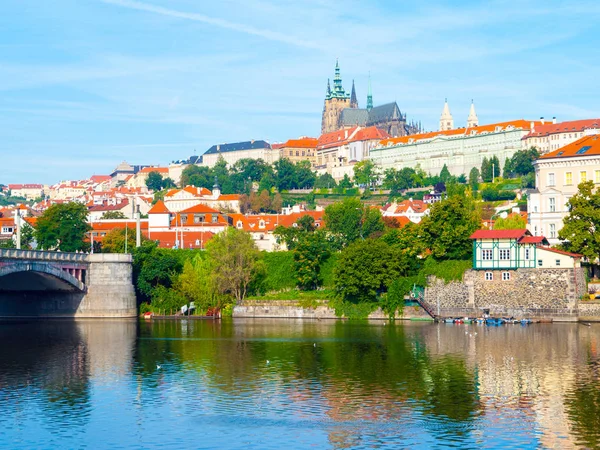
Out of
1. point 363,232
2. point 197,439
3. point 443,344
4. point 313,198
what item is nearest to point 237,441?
point 197,439

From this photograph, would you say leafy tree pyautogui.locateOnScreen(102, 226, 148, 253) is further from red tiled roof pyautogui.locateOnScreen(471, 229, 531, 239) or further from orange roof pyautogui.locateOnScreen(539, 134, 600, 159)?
orange roof pyautogui.locateOnScreen(539, 134, 600, 159)

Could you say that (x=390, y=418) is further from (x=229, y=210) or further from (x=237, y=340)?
(x=229, y=210)

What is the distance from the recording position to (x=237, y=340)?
60.4 meters

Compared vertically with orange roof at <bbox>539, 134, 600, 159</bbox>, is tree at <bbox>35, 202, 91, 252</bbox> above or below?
below

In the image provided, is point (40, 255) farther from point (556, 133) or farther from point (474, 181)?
point (556, 133)

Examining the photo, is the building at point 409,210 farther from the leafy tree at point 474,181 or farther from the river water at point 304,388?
the river water at point 304,388

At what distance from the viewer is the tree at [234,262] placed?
7775cm

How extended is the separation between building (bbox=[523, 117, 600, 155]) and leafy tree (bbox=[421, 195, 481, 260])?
90.8 meters

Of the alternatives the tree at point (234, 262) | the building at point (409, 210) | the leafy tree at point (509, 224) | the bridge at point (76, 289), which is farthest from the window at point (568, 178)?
the building at point (409, 210)

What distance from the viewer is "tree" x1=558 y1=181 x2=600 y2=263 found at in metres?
70.7

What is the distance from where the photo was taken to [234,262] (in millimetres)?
78562

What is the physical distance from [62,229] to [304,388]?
6060 cm

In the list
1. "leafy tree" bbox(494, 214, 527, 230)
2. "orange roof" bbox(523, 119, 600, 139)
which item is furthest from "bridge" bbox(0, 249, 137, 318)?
"orange roof" bbox(523, 119, 600, 139)

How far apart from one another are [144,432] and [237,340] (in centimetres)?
2595
